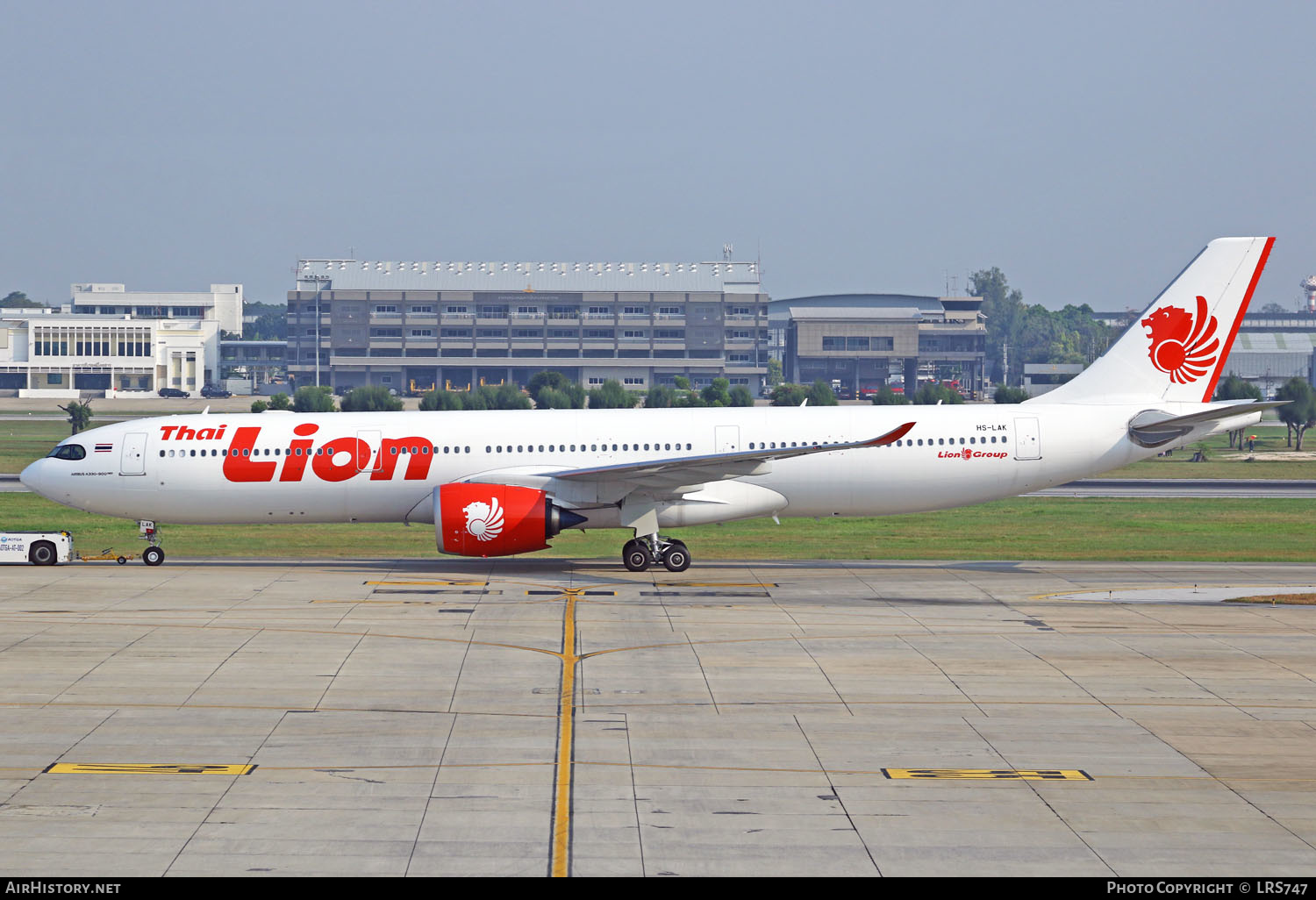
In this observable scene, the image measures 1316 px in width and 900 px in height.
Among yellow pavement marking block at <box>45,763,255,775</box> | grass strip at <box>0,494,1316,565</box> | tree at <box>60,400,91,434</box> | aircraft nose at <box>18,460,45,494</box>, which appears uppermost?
tree at <box>60,400,91,434</box>

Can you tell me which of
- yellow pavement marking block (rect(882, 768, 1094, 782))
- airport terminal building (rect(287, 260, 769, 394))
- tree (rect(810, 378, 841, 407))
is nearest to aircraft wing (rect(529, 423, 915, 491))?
yellow pavement marking block (rect(882, 768, 1094, 782))

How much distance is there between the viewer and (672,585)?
33.8m

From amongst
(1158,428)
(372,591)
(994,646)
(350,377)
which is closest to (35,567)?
(372,591)

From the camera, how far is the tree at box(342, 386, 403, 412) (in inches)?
4419

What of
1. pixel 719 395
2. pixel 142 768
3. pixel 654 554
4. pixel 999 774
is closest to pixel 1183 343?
pixel 654 554

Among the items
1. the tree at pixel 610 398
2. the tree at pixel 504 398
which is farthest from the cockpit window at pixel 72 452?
the tree at pixel 610 398

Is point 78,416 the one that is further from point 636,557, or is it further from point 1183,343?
point 1183,343

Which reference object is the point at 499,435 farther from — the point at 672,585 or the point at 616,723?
the point at 616,723

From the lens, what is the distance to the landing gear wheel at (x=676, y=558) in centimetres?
3600

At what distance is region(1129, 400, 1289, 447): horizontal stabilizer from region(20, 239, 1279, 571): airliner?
0.06 metres

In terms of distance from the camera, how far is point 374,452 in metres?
36.6

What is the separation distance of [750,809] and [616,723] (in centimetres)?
465

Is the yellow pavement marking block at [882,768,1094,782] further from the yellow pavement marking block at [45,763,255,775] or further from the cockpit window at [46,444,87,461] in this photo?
the cockpit window at [46,444,87,461]

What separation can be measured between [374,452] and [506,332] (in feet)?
524
